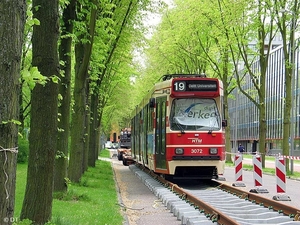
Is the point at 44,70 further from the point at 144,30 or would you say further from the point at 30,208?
the point at 144,30

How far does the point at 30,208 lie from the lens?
7484 millimetres

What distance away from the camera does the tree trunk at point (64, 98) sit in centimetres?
1211

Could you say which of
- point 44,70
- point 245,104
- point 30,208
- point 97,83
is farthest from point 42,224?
point 245,104

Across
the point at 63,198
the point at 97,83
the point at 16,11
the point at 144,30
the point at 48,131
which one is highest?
the point at 144,30

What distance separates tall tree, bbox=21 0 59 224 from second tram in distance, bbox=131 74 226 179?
29.9 ft

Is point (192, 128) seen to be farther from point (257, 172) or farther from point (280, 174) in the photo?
point (280, 174)

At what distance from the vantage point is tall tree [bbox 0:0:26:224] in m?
3.76

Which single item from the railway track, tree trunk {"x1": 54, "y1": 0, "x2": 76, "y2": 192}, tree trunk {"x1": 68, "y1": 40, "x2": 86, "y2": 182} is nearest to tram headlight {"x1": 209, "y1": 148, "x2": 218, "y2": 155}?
the railway track

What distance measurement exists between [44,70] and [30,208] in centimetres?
220

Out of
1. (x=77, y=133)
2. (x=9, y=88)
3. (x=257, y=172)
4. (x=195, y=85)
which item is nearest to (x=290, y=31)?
(x=195, y=85)

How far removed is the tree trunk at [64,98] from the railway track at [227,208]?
287 cm

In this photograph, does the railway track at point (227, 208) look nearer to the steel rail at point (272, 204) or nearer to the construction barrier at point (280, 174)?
the steel rail at point (272, 204)

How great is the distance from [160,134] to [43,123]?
10.0 m

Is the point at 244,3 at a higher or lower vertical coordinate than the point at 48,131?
higher
